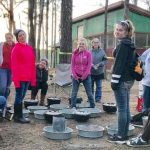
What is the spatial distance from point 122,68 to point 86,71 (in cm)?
319

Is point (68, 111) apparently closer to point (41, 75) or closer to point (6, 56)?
point (6, 56)

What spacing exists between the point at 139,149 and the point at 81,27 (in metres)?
33.1

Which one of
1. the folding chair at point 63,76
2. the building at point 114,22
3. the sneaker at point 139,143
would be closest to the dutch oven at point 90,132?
the sneaker at point 139,143

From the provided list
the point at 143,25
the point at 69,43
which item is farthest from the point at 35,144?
the point at 143,25

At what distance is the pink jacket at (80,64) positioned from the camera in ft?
30.2

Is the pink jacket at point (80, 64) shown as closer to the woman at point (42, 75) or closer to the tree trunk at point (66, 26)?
the woman at point (42, 75)

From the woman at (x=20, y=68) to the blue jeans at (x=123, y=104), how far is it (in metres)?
2.10

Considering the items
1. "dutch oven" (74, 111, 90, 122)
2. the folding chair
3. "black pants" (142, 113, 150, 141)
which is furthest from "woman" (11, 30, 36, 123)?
the folding chair

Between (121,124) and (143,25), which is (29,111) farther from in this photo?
(143,25)

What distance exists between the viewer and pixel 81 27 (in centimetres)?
3881

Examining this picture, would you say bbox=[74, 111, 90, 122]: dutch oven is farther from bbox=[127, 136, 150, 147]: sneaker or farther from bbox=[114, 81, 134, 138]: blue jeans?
bbox=[127, 136, 150, 147]: sneaker

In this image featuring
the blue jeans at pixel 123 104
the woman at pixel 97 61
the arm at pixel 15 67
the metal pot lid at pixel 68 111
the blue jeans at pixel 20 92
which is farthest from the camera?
the woman at pixel 97 61

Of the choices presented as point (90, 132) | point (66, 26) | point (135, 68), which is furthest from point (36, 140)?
point (66, 26)

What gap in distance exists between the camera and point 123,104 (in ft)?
20.8
